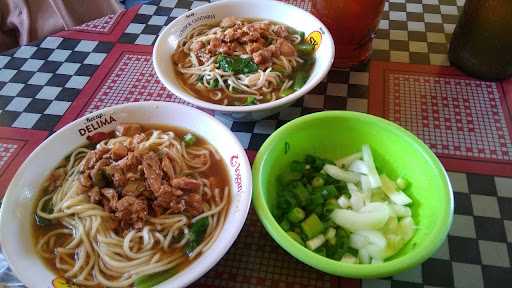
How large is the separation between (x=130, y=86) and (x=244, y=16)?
67 centimetres

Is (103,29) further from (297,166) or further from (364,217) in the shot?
(364,217)

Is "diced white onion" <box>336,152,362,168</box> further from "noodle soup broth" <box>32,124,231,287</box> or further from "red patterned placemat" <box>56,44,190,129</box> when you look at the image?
"red patterned placemat" <box>56,44,190,129</box>

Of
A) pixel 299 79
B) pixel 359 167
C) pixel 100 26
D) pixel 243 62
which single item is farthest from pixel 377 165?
pixel 100 26

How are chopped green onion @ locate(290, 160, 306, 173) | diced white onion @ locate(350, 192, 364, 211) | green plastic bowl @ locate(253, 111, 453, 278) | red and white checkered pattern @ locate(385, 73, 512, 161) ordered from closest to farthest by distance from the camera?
green plastic bowl @ locate(253, 111, 453, 278) → diced white onion @ locate(350, 192, 364, 211) → chopped green onion @ locate(290, 160, 306, 173) → red and white checkered pattern @ locate(385, 73, 512, 161)

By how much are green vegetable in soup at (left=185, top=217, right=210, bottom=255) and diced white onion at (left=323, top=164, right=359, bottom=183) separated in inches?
16.8

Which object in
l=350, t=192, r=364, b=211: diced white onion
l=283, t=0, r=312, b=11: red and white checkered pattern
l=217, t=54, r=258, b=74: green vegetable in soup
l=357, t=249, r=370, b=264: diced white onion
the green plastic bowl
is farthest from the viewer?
l=283, t=0, r=312, b=11: red and white checkered pattern

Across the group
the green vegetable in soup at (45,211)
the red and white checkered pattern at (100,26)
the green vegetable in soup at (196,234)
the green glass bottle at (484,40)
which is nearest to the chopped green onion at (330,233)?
the green vegetable in soup at (196,234)

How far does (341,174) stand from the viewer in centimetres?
137

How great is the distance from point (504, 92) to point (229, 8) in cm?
132

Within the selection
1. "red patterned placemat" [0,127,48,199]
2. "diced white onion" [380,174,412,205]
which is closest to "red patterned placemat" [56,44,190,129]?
"red patterned placemat" [0,127,48,199]

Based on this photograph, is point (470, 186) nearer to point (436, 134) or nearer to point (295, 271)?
point (436, 134)

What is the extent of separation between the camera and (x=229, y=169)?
140cm

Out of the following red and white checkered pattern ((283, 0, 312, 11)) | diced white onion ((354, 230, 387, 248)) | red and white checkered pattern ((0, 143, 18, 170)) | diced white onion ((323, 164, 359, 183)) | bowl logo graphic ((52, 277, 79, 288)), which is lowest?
red and white checkered pattern ((283, 0, 312, 11))

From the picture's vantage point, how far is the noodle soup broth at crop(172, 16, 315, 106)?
5.85 feet
